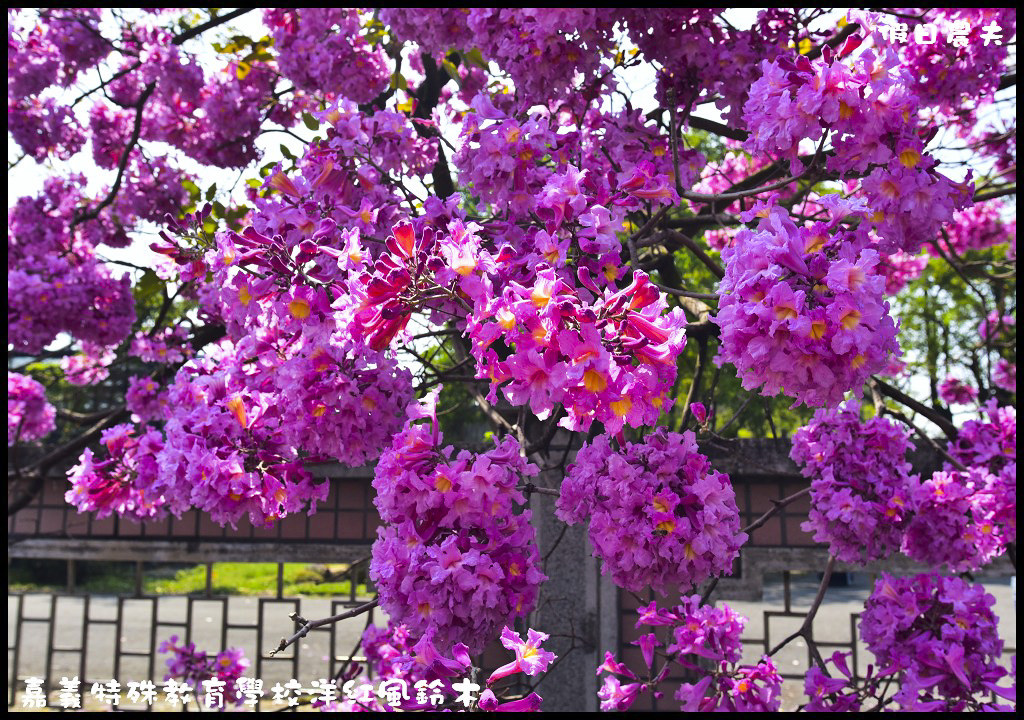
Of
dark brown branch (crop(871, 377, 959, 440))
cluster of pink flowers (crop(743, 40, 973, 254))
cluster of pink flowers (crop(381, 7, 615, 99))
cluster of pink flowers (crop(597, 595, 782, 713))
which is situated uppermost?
cluster of pink flowers (crop(381, 7, 615, 99))

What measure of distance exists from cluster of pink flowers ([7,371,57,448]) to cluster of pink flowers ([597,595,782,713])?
14.9 feet

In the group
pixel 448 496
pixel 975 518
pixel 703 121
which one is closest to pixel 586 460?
pixel 448 496

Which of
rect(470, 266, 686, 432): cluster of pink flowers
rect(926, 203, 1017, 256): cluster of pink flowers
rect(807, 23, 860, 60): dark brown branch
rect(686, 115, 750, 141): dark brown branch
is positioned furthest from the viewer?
rect(926, 203, 1017, 256): cluster of pink flowers

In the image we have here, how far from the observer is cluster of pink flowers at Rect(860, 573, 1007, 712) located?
2.19 m

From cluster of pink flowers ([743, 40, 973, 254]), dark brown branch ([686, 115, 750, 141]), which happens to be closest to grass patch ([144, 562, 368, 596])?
dark brown branch ([686, 115, 750, 141])

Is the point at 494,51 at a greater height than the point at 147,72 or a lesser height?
lesser

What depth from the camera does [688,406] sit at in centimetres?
244

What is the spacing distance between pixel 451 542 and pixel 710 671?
959mm

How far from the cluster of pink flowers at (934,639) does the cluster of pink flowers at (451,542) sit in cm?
128

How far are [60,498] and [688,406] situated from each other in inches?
176

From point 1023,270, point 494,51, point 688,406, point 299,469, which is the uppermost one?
point 494,51

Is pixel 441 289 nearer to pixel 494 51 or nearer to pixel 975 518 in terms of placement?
pixel 494 51

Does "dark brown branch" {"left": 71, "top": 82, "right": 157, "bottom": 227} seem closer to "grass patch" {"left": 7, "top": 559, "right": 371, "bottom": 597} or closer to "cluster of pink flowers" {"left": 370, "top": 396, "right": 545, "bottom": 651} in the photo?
"cluster of pink flowers" {"left": 370, "top": 396, "right": 545, "bottom": 651}

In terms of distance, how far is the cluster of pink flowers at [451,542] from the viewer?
1.75 metres
